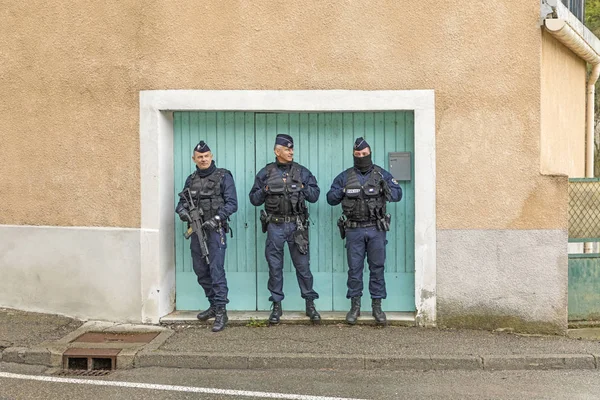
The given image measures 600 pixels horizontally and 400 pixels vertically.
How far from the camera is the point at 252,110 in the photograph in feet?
26.2

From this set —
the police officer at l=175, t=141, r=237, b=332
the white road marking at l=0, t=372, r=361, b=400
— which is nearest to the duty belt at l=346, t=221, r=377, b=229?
the police officer at l=175, t=141, r=237, b=332

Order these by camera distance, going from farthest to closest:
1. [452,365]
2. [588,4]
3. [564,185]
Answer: [588,4]
[564,185]
[452,365]

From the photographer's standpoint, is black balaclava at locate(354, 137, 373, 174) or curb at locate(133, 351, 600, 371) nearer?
curb at locate(133, 351, 600, 371)

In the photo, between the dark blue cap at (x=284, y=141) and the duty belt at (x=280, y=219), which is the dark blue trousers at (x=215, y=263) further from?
the dark blue cap at (x=284, y=141)

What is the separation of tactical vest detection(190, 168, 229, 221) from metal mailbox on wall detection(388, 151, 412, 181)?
1970mm

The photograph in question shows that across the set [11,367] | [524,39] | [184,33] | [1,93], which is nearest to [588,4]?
[524,39]

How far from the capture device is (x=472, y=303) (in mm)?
7801

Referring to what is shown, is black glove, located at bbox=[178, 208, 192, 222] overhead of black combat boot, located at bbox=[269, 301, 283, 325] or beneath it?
overhead

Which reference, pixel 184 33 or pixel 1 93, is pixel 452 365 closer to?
pixel 184 33

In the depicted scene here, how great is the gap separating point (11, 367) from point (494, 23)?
605 centimetres

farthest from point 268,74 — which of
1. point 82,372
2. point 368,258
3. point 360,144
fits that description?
point 82,372

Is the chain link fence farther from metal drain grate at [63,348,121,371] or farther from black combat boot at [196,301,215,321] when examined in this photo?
metal drain grate at [63,348,121,371]

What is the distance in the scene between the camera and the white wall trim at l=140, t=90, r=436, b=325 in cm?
781

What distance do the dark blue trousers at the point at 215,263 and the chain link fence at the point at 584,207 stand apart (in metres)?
3.98
